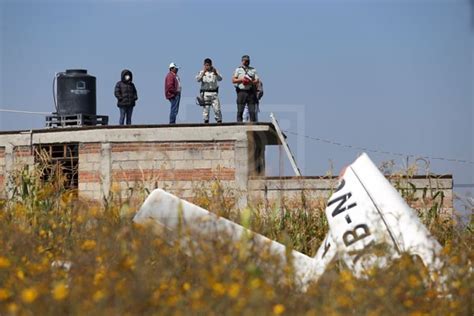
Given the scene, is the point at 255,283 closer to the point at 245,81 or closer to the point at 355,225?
the point at 355,225

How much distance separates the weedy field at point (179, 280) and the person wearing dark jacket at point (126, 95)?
2129 cm

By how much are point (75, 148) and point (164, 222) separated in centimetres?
2306

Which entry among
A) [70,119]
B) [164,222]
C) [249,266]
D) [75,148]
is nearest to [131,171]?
[75,148]

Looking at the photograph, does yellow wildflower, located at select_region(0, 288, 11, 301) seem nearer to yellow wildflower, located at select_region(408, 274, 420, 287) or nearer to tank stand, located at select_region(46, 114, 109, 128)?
yellow wildflower, located at select_region(408, 274, 420, 287)

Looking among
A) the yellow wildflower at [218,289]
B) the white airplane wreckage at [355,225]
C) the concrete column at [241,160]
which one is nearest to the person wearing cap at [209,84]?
the concrete column at [241,160]

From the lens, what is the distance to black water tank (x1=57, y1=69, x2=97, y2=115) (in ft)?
109

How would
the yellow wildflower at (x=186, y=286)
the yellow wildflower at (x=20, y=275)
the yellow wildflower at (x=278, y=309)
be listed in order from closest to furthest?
the yellow wildflower at (x=278, y=309) → the yellow wildflower at (x=186, y=286) → the yellow wildflower at (x=20, y=275)

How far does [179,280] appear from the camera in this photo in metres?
6.69

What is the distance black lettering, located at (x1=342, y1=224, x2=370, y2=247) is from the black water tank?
25.6 meters

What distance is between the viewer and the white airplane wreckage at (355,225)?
741 cm

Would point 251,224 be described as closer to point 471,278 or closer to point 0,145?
point 471,278

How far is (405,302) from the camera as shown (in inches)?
247

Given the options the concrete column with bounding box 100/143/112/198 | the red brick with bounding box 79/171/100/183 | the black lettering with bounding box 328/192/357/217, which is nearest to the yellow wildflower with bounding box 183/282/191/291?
the black lettering with bounding box 328/192/357/217

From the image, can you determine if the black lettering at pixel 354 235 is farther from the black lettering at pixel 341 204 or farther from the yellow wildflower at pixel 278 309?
the yellow wildflower at pixel 278 309
